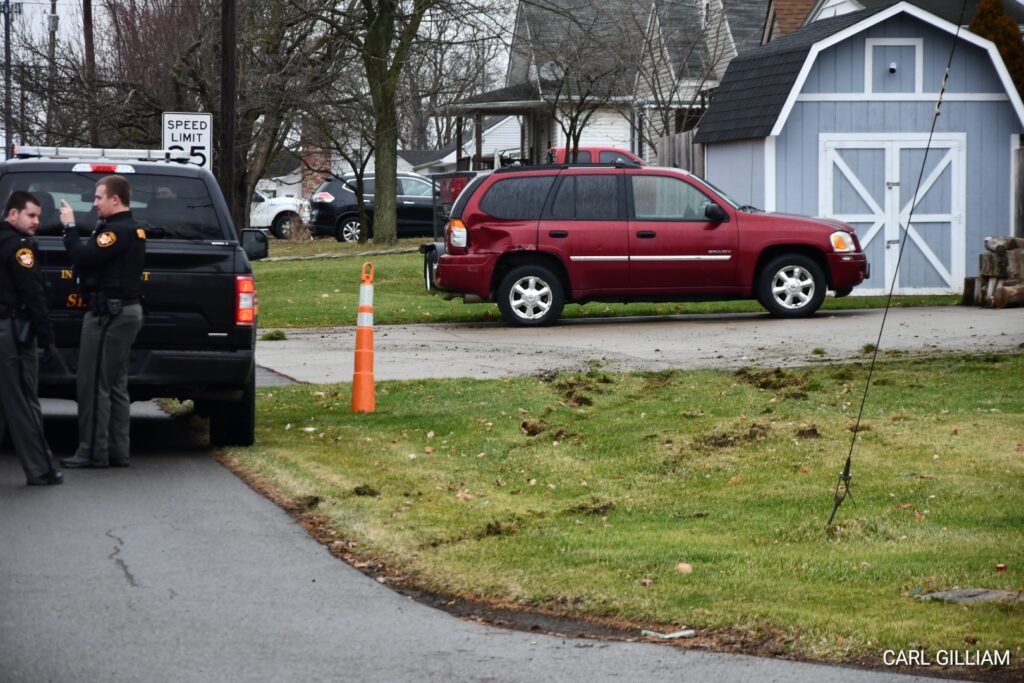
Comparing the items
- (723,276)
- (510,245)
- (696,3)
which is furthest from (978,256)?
(696,3)

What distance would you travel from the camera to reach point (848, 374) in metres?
13.8

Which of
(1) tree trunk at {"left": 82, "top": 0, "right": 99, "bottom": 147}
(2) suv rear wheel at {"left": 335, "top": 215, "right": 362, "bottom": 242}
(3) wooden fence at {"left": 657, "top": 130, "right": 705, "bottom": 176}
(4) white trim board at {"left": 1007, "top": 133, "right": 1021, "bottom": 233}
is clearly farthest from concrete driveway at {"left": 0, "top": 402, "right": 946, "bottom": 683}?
(2) suv rear wheel at {"left": 335, "top": 215, "right": 362, "bottom": 242}

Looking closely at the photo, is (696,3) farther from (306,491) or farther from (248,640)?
(248,640)

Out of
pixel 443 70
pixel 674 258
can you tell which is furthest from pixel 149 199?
pixel 443 70

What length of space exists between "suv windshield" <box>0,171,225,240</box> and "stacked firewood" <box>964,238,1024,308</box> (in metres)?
12.3

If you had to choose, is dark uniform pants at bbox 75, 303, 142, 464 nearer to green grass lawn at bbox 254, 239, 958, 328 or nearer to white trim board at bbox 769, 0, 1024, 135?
green grass lawn at bbox 254, 239, 958, 328

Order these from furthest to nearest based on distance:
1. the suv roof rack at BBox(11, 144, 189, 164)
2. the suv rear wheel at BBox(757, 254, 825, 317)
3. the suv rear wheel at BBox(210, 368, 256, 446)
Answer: the suv rear wheel at BBox(757, 254, 825, 317)
the suv roof rack at BBox(11, 144, 189, 164)
the suv rear wheel at BBox(210, 368, 256, 446)

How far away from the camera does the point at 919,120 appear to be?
890 inches

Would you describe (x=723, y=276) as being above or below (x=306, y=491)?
above

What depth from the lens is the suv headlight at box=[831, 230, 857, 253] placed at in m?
19.6

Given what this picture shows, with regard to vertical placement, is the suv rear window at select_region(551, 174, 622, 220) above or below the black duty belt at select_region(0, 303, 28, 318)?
above

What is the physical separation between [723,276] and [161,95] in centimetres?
2106

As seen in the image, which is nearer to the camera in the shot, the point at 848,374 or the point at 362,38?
the point at 848,374

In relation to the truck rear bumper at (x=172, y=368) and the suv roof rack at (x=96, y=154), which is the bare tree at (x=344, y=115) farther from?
the truck rear bumper at (x=172, y=368)
